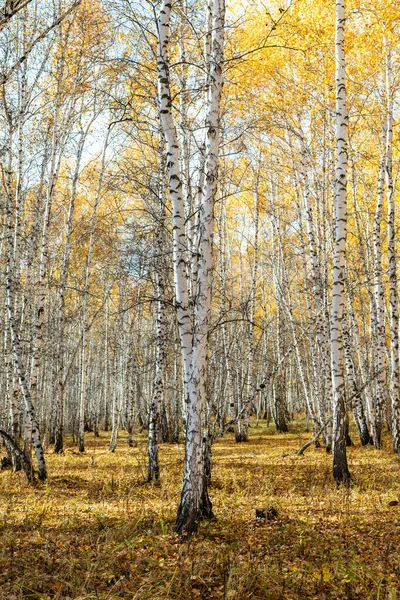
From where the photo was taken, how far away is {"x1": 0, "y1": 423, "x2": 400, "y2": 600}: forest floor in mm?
3363

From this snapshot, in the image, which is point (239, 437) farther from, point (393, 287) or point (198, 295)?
point (198, 295)

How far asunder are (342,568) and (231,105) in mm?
8574

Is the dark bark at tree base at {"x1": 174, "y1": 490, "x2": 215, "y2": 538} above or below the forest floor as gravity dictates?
above

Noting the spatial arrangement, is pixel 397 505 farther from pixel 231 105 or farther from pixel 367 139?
pixel 367 139

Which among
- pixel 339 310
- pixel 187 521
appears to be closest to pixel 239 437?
pixel 339 310

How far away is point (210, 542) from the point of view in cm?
425

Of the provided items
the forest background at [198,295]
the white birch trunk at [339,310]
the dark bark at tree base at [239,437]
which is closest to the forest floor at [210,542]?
the forest background at [198,295]

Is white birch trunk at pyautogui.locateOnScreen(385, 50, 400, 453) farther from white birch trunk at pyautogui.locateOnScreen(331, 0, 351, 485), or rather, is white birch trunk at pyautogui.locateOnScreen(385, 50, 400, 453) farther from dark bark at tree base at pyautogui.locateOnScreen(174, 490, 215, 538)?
dark bark at tree base at pyautogui.locateOnScreen(174, 490, 215, 538)

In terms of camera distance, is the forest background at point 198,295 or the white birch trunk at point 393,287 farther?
the white birch trunk at point 393,287

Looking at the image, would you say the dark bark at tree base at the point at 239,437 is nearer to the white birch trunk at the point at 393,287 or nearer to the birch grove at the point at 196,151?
the birch grove at the point at 196,151

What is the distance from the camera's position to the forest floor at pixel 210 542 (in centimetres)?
336

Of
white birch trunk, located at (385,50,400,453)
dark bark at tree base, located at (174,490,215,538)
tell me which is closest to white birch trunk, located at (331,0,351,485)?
dark bark at tree base, located at (174,490,215,538)

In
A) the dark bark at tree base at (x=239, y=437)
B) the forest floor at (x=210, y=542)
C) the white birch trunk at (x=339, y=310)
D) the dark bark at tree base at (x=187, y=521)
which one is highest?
the white birch trunk at (x=339, y=310)

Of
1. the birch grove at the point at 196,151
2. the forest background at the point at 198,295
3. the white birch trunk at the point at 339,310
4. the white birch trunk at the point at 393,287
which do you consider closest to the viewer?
the forest background at the point at 198,295
